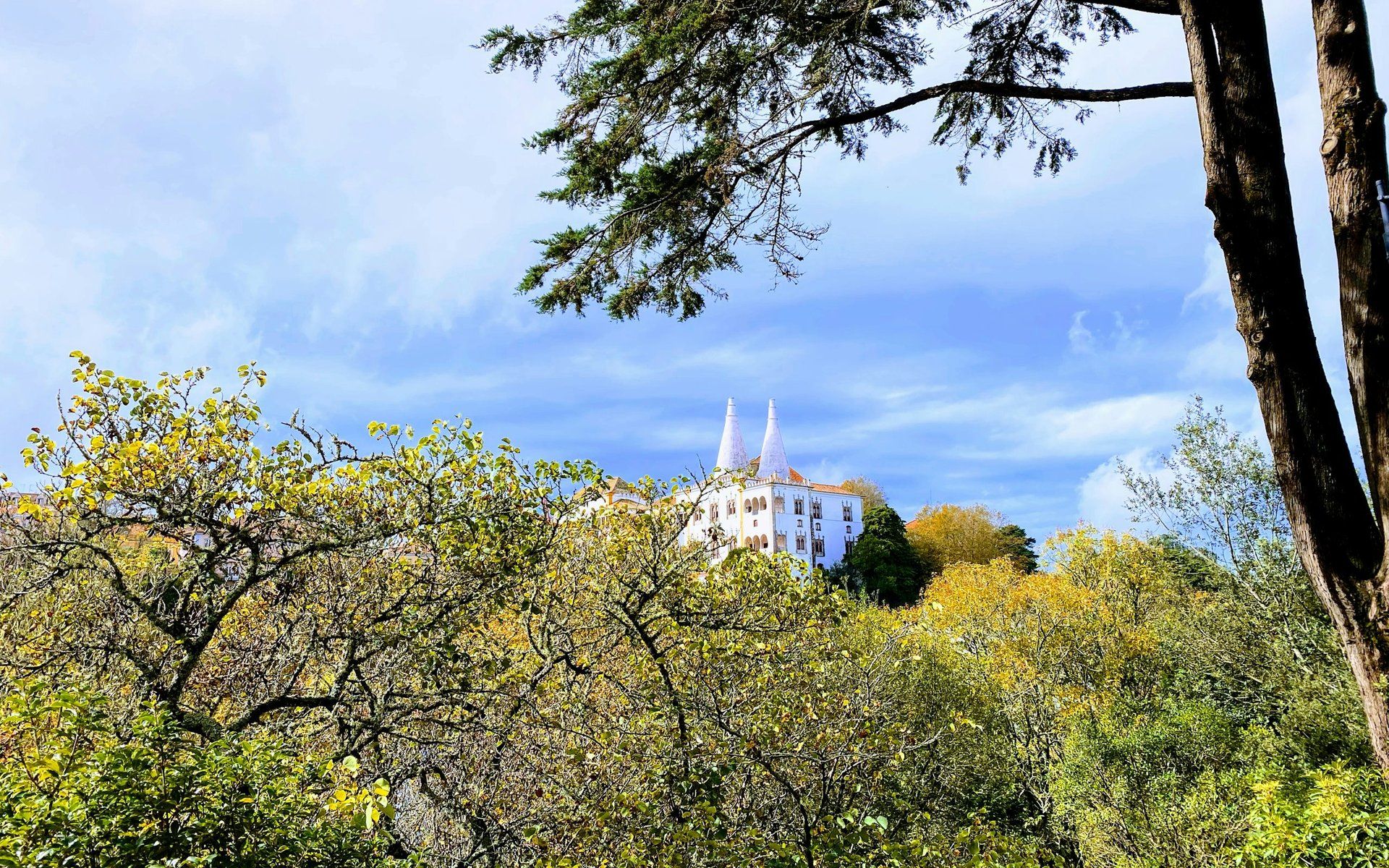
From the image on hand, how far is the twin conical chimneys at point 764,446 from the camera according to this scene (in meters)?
60.6

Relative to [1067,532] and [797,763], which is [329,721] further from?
[1067,532]

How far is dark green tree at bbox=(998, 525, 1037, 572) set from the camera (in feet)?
162

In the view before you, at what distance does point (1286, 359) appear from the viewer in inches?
174

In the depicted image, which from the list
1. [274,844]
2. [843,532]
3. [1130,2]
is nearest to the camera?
[274,844]

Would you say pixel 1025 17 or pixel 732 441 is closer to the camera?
pixel 1025 17

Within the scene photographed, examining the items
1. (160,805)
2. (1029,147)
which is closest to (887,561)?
(1029,147)

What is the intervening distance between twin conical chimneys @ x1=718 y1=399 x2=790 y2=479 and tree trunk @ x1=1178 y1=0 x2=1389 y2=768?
55279 mm

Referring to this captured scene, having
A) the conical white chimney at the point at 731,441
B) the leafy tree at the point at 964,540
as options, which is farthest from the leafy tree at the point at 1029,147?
the conical white chimney at the point at 731,441

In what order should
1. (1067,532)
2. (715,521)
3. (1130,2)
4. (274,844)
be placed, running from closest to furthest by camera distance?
(274,844), (1130,2), (715,521), (1067,532)

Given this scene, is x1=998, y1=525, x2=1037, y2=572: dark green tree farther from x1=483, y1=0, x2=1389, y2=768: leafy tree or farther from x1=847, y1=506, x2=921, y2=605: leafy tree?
x1=483, y1=0, x2=1389, y2=768: leafy tree

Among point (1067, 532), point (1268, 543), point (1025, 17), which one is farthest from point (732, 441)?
point (1025, 17)

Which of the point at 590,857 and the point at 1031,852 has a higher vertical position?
the point at 590,857

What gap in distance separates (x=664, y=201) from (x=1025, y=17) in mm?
3258

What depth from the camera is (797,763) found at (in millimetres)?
4977
